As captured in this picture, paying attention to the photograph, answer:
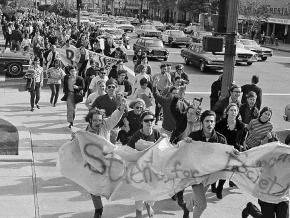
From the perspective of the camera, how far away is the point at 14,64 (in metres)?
21.8

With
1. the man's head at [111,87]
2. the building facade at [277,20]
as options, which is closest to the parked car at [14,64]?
the man's head at [111,87]

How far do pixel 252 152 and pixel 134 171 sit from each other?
1.63 meters

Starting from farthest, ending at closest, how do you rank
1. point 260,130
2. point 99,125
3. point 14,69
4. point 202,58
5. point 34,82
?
point 202,58 < point 14,69 < point 34,82 < point 260,130 < point 99,125

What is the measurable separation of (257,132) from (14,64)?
49.3 feet

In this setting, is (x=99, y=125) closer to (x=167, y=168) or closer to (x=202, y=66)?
(x=167, y=168)

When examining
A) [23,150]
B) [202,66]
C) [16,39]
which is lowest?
[23,150]

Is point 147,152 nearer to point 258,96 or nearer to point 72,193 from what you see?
point 72,193

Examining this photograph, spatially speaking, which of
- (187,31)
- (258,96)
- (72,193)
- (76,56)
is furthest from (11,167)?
(187,31)

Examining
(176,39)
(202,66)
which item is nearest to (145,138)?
(202,66)

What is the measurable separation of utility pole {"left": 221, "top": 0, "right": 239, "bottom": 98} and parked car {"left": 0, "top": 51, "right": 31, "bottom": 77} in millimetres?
11536

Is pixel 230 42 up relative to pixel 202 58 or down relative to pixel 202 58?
up

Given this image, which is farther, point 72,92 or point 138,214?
point 72,92

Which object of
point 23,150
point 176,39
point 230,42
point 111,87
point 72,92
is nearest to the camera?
point 111,87

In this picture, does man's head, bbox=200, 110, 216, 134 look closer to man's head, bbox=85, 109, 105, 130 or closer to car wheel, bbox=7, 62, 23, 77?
man's head, bbox=85, 109, 105, 130
